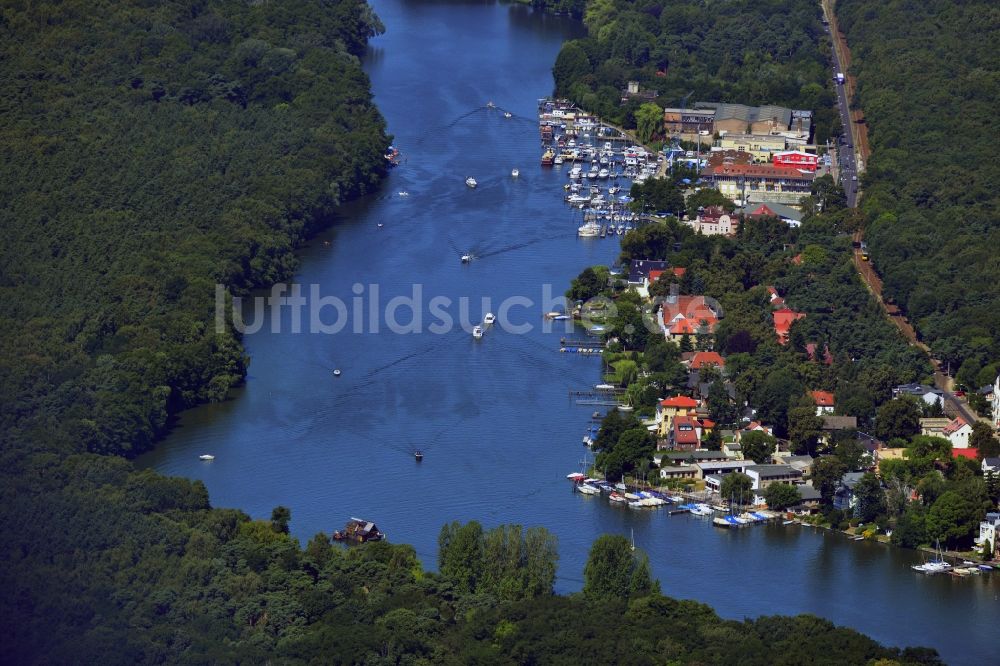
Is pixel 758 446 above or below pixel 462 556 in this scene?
below

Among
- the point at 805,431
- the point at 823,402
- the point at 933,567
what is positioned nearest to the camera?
the point at 933,567

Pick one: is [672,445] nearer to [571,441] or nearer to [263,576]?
[571,441]

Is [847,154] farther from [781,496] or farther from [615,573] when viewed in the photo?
→ [615,573]

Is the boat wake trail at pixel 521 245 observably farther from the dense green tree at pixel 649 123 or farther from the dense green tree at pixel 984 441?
the dense green tree at pixel 984 441

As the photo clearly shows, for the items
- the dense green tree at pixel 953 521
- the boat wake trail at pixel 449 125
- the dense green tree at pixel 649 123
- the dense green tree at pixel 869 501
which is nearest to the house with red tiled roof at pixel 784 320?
the dense green tree at pixel 869 501

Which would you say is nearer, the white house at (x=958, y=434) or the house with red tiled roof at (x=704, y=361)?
the white house at (x=958, y=434)

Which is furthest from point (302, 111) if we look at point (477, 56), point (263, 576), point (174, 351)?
point (263, 576)

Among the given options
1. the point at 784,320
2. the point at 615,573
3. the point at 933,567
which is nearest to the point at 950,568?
the point at 933,567
